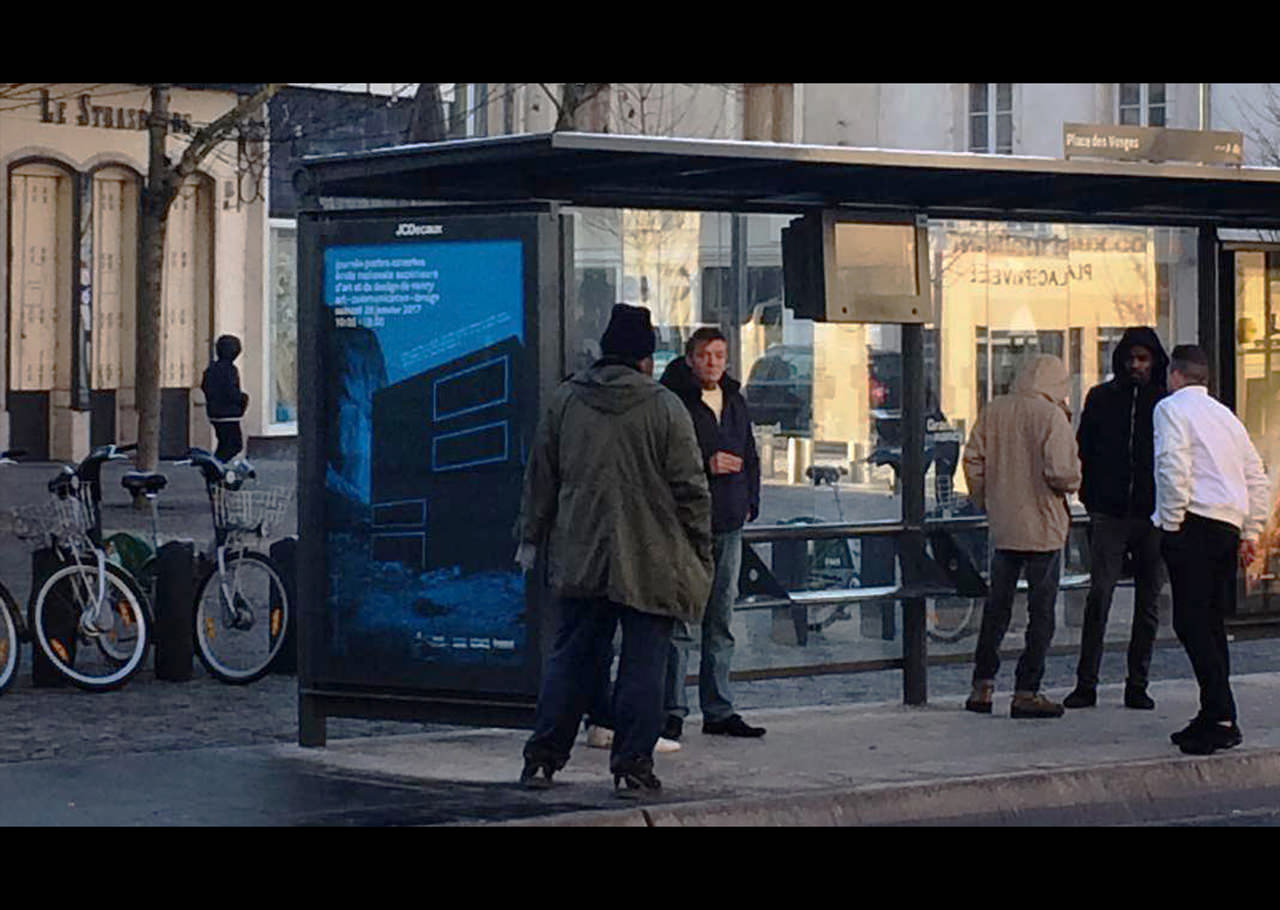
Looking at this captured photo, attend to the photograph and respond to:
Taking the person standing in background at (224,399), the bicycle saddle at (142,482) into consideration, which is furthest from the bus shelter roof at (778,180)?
the person standing in background at (224,399)

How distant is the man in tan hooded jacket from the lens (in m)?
11.6

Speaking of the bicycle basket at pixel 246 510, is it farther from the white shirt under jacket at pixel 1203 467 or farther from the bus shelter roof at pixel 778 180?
the white shirt under jacket at pixel 1203 467

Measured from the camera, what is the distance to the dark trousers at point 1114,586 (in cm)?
1213

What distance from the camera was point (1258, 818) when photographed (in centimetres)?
962

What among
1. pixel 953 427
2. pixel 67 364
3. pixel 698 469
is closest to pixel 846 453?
pixel 953 427

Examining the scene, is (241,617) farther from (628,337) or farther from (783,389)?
(628,337)

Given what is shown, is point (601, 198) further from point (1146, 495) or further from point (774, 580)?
point (1146, 495)

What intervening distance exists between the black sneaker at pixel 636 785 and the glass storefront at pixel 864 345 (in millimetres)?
2091

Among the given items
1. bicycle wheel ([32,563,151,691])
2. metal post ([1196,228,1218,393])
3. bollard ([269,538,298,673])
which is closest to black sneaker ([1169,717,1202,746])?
metal post ([1196,228,1218,393])

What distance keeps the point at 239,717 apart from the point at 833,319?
3382 millimetres

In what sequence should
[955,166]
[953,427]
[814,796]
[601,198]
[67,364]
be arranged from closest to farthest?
[814,796]
[955,166]
[601,198]
[953,427]
[67,364]

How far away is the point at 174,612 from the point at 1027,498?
4396 mm

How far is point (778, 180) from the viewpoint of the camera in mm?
11156
